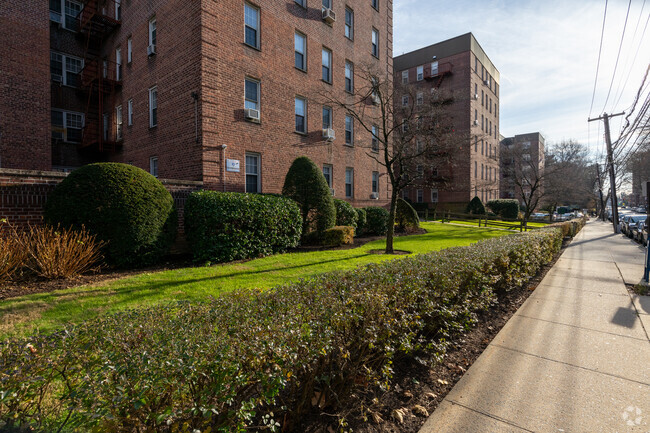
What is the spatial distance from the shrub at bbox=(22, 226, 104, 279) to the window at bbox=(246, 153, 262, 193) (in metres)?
7.35

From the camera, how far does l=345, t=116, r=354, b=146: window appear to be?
64.0 feet

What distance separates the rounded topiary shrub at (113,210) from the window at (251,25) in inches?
352

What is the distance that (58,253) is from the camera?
6.55 meters

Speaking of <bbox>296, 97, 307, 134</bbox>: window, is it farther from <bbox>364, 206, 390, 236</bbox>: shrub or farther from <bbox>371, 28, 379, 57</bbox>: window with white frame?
<bbox>371, 28, 379, 57</bbox>: window with white frame

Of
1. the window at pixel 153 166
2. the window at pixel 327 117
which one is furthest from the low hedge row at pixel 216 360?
the window at pixel 327 117

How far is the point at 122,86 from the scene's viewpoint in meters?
17.0

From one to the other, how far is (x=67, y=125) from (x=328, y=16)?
53.4ft

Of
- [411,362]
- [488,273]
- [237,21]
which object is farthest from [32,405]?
[237,21]

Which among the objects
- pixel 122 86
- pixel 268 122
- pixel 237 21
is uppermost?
pixel 237 21

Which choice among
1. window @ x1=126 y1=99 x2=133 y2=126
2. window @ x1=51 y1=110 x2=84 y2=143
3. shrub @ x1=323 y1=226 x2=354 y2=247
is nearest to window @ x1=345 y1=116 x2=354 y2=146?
shrub @ x1=323 y1=226 x2=354 y2=247

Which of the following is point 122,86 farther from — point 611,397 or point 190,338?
point 611,397

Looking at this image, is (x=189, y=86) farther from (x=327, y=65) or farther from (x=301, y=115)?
(x=327, y=65)

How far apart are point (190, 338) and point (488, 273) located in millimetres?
4918

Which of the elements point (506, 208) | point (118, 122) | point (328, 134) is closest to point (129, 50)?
point (118, 122)
